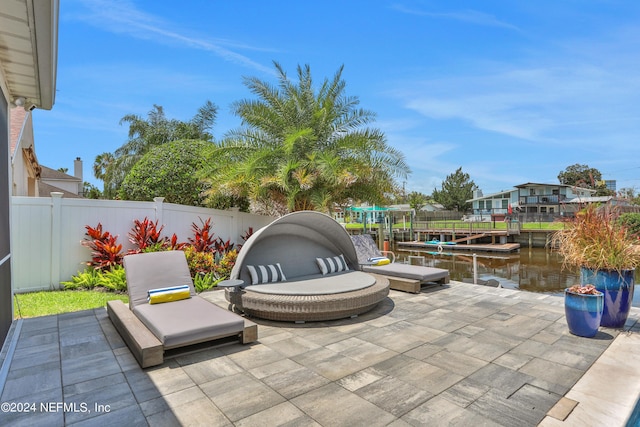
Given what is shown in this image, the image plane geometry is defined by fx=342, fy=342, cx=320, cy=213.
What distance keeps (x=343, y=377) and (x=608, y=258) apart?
4.27 metres

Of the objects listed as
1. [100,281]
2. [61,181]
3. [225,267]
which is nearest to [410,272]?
[225,267]

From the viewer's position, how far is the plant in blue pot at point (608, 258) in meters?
4.89

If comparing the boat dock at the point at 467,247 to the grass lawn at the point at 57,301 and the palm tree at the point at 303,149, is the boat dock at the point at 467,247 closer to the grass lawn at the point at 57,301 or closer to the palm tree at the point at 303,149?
the palm tree at the point at 303,149

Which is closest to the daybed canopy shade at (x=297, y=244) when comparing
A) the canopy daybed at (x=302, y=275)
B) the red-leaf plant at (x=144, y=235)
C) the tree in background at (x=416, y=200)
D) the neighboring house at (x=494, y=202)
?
the canopy daybed at (x=302, y=275)

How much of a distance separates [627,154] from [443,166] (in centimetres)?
2659

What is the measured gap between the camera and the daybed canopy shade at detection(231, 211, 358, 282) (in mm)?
6343

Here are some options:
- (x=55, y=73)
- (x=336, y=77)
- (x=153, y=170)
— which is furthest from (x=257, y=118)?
(x=55, y=73)

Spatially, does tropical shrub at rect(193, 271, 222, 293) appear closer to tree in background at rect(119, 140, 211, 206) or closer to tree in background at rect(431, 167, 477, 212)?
tree in background at rect(119, 140, 211, 206)

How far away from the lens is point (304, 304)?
5082 millimetres

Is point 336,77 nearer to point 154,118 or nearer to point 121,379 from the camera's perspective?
point 121,379

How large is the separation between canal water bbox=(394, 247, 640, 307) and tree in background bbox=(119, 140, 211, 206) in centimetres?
987

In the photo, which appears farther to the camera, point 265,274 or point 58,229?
point 58,229

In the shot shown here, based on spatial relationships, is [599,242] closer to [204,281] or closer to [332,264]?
[332,264]

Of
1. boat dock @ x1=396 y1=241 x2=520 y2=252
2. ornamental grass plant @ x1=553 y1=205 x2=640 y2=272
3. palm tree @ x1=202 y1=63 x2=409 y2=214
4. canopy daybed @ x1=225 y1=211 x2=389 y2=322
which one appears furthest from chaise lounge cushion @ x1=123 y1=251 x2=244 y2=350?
boat dock @ x1=396 y1=241 x2=520 y2=252
